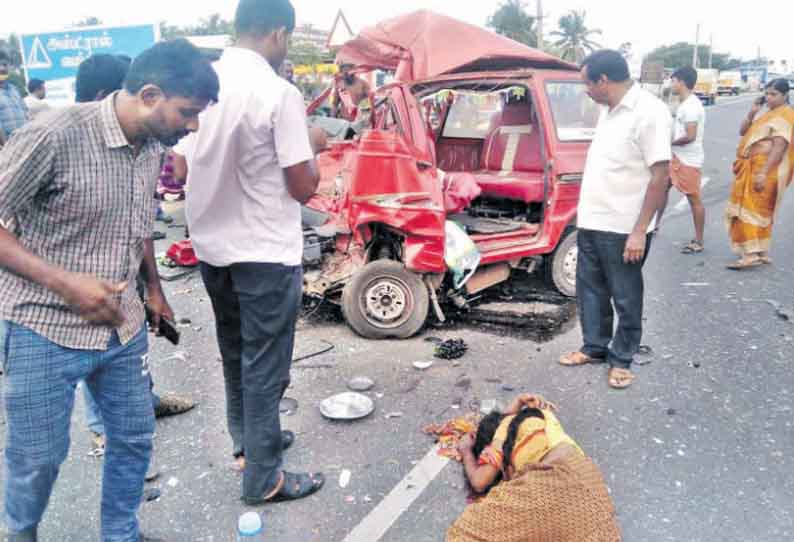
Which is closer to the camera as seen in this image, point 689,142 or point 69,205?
point 69,205

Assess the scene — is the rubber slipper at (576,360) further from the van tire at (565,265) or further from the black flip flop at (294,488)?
the black flip flop at (294,488)

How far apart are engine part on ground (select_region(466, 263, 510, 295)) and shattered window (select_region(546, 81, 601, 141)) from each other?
1.15 meters

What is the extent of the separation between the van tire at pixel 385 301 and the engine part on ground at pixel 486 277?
20.4 inches

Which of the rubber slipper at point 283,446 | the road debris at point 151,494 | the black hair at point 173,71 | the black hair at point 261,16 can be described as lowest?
the road debris at point 151,494

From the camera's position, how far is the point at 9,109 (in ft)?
22.1

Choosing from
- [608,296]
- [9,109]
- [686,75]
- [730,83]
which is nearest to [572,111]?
[608,296]

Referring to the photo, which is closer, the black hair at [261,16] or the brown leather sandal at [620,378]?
the black hair at [261,16]

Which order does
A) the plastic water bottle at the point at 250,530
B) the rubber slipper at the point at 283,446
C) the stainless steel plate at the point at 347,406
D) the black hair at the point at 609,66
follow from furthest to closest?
the black hair at the point at 609,66, the stainless steel plate at the point at 347,406, the rubber slipper at the point at 283,446, the plastic water bottle at the point at 250,530

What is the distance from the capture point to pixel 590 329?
161 inches

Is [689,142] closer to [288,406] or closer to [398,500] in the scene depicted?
[288,406]

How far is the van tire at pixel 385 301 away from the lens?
4488 millimetres

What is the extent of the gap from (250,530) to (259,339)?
769 millimetres

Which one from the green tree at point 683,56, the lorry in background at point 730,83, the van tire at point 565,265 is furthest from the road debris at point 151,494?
the green tree at point 683,56

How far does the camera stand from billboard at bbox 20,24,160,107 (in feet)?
33.3
